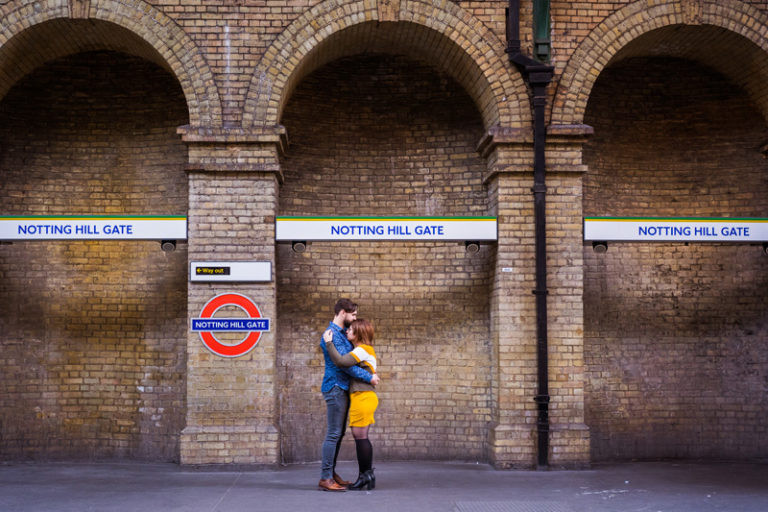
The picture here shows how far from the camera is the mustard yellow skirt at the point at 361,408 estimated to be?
7.30 m

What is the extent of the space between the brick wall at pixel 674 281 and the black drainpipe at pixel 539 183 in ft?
5.26

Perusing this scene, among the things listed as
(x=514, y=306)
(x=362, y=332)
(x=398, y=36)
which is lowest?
(x=362, y=332)

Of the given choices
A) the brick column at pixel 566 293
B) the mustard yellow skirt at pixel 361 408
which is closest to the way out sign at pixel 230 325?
the mustard yellow skirt at pixel 361 408

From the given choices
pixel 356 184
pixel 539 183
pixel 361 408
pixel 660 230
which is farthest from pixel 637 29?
pixel 361 408

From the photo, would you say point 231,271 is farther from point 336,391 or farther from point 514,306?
point 514,306

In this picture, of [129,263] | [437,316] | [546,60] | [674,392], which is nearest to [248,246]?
[129,263]

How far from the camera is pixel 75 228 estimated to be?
8.73 meters

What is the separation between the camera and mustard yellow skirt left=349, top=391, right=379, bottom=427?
24.0 feet

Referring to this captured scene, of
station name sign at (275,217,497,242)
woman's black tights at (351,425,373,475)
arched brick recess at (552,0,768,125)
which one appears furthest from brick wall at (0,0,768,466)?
woman's black tights at (351,425,373,475)

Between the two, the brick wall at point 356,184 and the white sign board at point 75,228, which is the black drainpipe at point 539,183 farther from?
the white sign board at point 75,228

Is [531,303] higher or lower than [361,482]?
higher

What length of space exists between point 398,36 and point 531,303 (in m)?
3.80

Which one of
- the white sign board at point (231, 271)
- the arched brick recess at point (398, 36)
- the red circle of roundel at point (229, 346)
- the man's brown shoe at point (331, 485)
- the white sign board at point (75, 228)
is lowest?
the man's brown shoe at point (331, 485)

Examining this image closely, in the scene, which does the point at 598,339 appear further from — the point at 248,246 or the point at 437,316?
the point at 248,246
